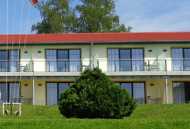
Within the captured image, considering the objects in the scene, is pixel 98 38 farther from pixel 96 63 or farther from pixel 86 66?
pixel 86 66

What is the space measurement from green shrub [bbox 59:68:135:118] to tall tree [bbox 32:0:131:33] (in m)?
40.4

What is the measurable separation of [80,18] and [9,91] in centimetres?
2250

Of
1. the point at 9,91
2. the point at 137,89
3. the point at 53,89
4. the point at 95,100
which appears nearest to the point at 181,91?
the point at 137,89

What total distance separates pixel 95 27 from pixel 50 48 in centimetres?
1972

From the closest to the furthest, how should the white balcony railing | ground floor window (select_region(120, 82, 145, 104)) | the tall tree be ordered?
the white balcony railing < ground floor window (select_region(120, 82, 145, 104)) < the tall tree

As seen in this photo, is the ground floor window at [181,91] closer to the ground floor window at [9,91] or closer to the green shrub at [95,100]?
the ground floor window at [9,91]

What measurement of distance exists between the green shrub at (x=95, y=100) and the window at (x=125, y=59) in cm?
2005

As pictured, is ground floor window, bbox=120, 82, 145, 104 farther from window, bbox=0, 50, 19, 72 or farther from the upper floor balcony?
window, bbox=0, 50, 19, 72

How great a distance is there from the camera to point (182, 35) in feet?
148

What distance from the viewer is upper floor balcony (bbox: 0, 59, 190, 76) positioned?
42000 mm

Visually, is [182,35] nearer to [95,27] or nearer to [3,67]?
[3,67]

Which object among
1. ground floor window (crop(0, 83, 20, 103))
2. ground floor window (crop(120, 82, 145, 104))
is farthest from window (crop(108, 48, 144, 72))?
ground floor window (crop(0, 83, 20, 103))

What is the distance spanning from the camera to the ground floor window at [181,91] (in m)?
43.3

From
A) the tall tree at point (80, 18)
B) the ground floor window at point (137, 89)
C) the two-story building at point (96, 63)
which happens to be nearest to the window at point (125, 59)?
the two-story building at point (96, 63)
